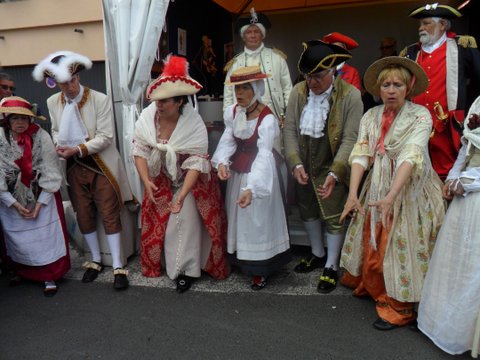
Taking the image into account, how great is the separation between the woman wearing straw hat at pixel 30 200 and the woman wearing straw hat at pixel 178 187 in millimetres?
728

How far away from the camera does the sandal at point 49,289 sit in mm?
3455

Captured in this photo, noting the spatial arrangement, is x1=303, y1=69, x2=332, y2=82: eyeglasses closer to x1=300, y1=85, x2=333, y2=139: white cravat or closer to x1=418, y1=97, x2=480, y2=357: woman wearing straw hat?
x1=300, y1=85, x2=333, y2=139: white cravat

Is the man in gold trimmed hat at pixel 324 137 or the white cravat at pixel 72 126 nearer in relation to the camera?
the man in gold trimmed hat at pixel 324 137

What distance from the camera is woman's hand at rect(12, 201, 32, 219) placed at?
10.9 ft

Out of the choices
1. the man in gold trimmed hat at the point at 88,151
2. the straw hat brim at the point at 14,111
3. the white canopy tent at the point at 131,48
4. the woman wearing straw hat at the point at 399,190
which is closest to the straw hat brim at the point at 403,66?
the woman wearing straw hat at the point at 399,190

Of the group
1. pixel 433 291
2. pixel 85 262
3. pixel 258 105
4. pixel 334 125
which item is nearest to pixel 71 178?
pixel 85 262

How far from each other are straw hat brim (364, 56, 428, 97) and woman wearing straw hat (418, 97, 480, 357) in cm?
34

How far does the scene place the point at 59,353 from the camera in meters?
2.67

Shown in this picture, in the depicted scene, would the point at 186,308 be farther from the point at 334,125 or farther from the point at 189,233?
the point at 334,125

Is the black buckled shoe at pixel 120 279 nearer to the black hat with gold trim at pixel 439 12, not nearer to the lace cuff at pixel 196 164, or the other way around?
the lace cuff at pixel 196 164

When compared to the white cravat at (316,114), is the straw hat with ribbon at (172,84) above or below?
above

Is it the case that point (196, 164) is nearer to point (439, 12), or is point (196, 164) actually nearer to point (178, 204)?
point (178, 204)

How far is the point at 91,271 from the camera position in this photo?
12.2 ft

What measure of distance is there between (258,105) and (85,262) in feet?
7.07
